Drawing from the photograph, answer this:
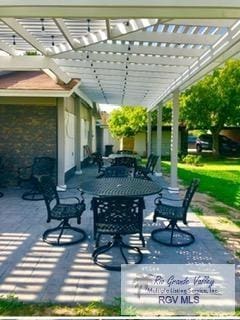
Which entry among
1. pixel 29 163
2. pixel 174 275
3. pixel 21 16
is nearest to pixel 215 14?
pixel 21 16

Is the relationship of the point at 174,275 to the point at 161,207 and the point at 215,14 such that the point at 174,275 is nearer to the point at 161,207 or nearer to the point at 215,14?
the point at 161,207

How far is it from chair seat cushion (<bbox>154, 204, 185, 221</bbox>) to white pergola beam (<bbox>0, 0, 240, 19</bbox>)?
3.32 m

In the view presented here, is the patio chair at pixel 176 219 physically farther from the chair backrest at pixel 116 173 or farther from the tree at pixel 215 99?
the tree at pixel 215 99

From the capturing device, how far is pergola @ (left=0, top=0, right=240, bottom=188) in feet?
8.92

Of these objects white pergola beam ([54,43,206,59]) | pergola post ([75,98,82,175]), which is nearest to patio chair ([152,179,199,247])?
white pergola beam ([54,43,206,59])

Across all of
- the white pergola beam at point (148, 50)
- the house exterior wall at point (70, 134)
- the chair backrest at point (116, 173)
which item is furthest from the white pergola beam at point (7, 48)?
the house exterior wall at point (70, 134)

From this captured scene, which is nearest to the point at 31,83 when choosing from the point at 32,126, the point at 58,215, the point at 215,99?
the point at 32,126

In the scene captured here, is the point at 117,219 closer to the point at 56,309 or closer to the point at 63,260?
the point at 63,260

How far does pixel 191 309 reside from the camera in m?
3.46

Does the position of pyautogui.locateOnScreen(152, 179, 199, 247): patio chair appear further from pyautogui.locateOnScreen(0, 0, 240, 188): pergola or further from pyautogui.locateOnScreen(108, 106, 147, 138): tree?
pyautogui.locateOnScreen(108, 106, 147, 138): tree

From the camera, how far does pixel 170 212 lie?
217 inches

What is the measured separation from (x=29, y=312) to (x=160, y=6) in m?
3.17

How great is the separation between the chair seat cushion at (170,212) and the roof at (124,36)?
8.92 ft

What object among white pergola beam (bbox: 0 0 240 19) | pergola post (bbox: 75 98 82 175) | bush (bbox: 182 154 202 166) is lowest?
bush (bbox: 182 154 202 166)
